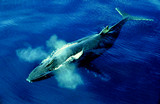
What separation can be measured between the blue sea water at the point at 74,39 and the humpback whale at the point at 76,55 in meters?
0.42

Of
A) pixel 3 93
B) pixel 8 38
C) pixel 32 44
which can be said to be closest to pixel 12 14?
pixel 8 38

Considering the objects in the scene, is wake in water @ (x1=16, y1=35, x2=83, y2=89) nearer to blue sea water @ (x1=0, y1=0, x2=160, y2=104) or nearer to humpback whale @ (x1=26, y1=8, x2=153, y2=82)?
blue sea water @ (x1=0, y1=0, x2=160, y2=104)

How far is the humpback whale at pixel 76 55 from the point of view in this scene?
9898 mm

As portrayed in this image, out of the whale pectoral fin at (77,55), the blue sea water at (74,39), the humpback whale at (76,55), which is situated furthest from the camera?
the whale pectoral fin at (77,55)

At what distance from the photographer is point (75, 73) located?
35.3 feet

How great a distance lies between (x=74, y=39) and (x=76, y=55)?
3090 millimetres

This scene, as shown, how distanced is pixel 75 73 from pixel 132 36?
6589mm

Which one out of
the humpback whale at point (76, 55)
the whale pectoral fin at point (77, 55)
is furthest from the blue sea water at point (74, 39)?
the whale pectoral fin at point (77, 55)

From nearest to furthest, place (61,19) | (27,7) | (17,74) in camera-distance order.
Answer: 1. (17,74)
2. (61,19)
3. (27,7)

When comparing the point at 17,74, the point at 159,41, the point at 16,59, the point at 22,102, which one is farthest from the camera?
the point at 159,41

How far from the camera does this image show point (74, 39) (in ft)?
44.4

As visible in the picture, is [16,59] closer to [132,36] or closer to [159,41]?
[132,36]

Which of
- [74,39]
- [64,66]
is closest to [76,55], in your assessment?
[64,66]

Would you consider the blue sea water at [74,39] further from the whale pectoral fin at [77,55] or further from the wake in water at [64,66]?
the whale pectoral fin at [77,55]
